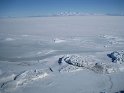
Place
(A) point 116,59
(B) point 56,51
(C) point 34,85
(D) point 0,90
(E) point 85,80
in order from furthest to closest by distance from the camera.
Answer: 1. (B) point 56,51
2. (A) point 116,59
3. (E) point 85,80
4. (C) point 34,85
5. (D) point 0,90

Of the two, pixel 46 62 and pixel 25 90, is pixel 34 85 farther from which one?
pixel 46 62

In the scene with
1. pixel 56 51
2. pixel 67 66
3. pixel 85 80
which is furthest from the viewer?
pixel 56 51

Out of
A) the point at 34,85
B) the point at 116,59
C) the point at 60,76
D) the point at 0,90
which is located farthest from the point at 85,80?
the point at 0,90

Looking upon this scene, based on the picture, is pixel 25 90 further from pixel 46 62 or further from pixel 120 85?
pixel 120 85

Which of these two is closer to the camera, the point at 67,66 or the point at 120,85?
the point at 120,85

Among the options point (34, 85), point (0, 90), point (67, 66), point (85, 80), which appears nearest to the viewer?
point (0, 90)

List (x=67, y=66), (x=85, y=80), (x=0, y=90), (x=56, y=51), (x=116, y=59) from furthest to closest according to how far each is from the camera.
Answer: (x=56, y=51)
(x=116, y=59)
(x=67, y=66)
(x=85, y=80)
(x=0, y=90)

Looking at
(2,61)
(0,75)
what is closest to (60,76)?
(0,75)

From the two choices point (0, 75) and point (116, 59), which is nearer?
point (0, 75)

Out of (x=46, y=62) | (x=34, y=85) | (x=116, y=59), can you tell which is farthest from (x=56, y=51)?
(x=34, y=85)
